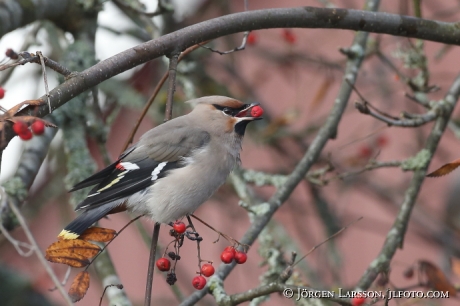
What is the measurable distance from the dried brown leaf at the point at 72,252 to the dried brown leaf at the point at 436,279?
5.21ft

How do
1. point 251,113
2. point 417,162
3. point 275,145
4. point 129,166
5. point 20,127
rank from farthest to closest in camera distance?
1. point 275,145
2. point 417,162
3. point 251,113
4. point 129,166
5. point 20,127

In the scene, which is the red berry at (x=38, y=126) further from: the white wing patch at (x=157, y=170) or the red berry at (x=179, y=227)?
the white wing patch at (x=157, y=170)

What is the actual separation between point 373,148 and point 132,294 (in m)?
3.64

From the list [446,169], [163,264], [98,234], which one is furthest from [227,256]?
[446,169]

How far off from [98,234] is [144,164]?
61 centimetres

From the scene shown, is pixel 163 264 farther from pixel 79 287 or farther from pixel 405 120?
pixel 405 120

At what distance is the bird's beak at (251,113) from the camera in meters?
2.87

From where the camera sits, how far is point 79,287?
2.11 meters

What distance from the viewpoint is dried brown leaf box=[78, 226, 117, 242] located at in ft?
7.45

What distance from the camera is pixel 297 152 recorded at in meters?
5.30

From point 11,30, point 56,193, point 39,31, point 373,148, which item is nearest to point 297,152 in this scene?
point 373,148

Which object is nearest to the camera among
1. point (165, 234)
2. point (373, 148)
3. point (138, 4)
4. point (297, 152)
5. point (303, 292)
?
point (303, 292)

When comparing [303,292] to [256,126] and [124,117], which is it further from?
[124,117]

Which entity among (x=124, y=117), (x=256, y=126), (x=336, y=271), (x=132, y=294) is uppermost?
(x=124, y=117)
